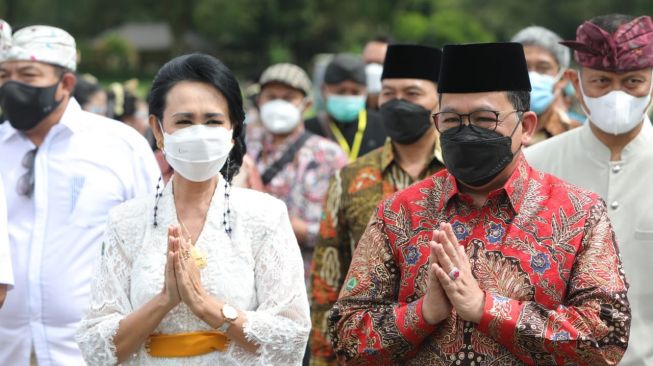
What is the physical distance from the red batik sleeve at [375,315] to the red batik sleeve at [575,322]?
0.88 ft

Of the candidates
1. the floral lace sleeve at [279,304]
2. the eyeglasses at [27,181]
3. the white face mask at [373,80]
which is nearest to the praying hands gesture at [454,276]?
the floral lace sleeve at [279,304]

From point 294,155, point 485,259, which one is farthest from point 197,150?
point 294,155

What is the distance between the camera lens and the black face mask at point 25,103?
582 centimetres

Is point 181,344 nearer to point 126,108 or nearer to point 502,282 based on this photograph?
point 502,282

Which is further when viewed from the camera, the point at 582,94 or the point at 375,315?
the point at 582,94

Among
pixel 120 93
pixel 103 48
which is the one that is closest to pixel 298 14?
pixel 103 48

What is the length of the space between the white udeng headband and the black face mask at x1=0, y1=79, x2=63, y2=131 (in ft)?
0.52

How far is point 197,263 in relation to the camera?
4.16 meters

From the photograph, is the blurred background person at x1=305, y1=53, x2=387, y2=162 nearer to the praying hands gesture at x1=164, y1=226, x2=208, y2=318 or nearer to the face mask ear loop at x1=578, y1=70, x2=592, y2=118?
the face mask ear loop at x1=578, y1=70, x2=592, y2=118

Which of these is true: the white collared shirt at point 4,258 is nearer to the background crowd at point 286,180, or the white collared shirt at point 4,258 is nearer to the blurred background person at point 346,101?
the background crowd at point 286,180

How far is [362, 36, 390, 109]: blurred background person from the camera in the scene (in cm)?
997

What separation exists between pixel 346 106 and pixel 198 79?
464 centimetres

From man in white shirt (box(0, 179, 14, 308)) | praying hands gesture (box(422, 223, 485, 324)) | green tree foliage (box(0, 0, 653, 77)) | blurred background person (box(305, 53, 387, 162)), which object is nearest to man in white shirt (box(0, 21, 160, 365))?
man in white shirt (box(0, 179, 14, 308))

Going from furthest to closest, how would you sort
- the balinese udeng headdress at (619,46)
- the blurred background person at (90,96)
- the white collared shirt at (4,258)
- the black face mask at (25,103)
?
the blurred background person at (90,96), the black face mask at (25,103), the balinese udeng headdress at (619,46), the white collared shirt at (4,258)
